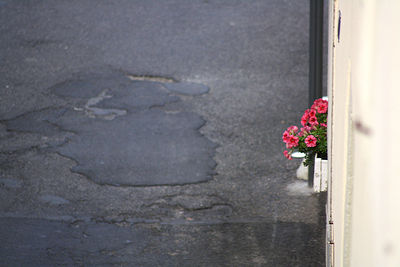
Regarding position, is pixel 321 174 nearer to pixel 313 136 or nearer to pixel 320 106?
pixel 313 136

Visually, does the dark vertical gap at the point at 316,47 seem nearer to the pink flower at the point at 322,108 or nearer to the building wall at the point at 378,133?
the pink flower at the point at 322,108

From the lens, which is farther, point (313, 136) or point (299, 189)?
point (299, 189)

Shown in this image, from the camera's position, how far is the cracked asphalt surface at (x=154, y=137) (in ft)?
18.5

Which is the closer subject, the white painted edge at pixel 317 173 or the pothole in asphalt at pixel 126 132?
the white painted edge at pixel 317 173

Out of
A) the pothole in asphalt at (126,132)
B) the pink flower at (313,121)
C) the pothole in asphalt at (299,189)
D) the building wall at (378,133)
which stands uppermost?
the building wall at (378,133)

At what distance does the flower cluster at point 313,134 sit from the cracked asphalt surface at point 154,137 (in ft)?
2.07

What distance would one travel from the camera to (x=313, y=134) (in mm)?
5727

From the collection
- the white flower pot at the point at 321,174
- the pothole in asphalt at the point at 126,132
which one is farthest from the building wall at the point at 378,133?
the pothole in asphalt at the point at 126,132

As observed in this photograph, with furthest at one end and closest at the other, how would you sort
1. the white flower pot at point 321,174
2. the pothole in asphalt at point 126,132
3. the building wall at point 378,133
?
the pothole in asphalt at point 126,132
the white flower pot at point 321,174
the building wall at point 378,133

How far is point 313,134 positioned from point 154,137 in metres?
2.54

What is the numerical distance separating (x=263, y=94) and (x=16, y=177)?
3.60 meters

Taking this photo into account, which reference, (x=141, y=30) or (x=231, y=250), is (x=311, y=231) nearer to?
(x=231, y=250)

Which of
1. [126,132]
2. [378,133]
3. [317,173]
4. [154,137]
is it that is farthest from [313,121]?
[378,133]

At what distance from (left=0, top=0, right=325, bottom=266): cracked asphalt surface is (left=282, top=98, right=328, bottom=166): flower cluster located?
630 millimetres
